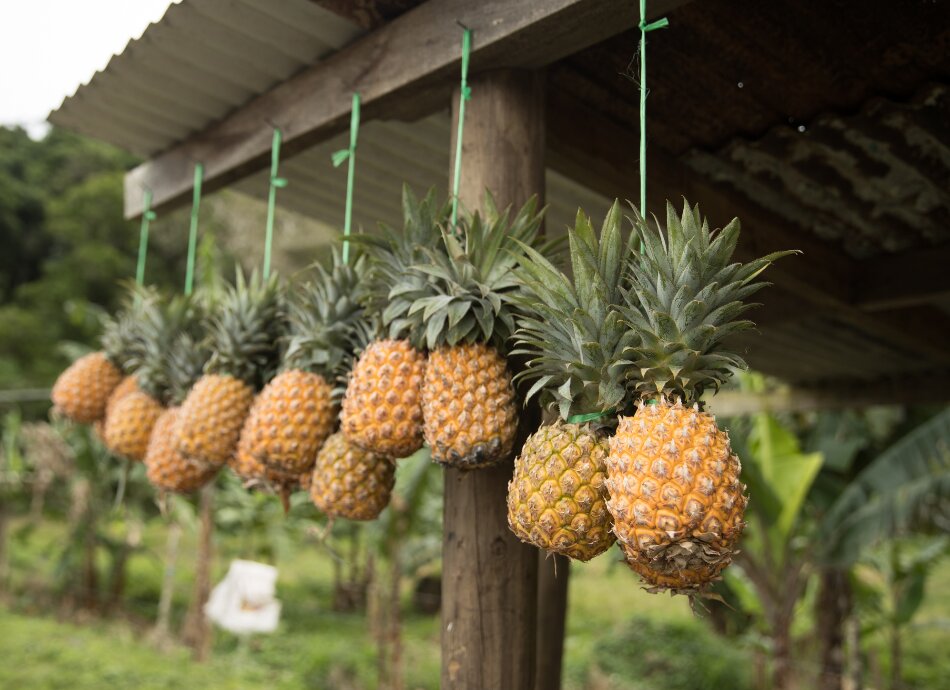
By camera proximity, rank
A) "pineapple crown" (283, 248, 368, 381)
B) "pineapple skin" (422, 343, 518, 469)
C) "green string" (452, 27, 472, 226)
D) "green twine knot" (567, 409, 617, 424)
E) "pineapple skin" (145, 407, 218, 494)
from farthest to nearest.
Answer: "pineapple skin" (145, 407, 218, 494), "pineapple crown" (283, 248, 368, 381), "green string" (452, 27, 472, 226), "pineapple skin" (422, 343, 518, 469), "green twine knot" (567, 409, 617, 424)

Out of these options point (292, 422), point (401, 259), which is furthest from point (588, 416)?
point (292, 422)

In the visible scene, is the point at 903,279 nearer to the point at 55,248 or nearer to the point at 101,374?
the point at 101,374

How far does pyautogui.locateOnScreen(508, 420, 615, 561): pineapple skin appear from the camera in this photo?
75.2 inches

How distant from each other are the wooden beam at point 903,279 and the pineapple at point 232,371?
12.7ft

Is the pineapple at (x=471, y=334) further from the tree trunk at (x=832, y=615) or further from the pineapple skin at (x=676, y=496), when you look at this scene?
the tree trunk at (x=832, y=615)

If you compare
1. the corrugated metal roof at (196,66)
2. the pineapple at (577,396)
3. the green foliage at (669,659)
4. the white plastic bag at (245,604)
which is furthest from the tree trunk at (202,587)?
the pineapple at (577,396)

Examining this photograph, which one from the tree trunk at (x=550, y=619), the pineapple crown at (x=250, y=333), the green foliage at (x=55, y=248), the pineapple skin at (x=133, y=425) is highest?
the green foliage at (x=55, y=248)

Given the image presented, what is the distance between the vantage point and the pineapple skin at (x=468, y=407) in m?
2.18

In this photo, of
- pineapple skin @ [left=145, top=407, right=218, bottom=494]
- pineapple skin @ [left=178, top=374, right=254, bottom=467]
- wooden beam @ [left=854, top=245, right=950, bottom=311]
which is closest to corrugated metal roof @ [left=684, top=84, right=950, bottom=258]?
wooden beam @ [left=854, top=245, right=950, bottom=311]

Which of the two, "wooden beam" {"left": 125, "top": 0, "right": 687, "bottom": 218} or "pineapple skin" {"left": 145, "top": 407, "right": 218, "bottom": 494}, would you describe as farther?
"pineapple skin" {"left": 145, "top": 407, "right": 218, "bottom": 494}

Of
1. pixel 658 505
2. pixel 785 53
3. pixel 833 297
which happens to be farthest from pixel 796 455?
pixel 658 505

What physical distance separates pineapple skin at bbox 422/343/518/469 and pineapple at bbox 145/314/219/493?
137 cm

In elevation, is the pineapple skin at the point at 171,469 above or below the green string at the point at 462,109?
below

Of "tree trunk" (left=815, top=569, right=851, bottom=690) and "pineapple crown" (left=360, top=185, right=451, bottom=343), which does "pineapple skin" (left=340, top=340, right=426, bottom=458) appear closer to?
"pineapple crown" (left=360, top=185, right=451, bottom=343)
